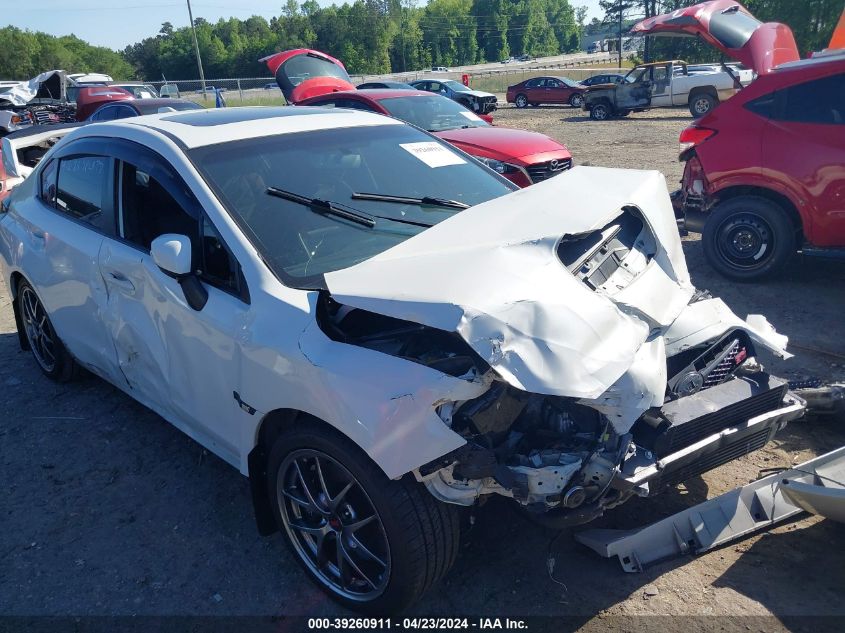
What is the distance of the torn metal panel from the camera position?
2650 millimetres

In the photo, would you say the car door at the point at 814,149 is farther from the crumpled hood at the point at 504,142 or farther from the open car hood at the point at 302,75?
the open car hood at the point at 302,75

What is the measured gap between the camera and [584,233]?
2705 mm

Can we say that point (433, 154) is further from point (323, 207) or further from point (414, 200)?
point (323, 207)

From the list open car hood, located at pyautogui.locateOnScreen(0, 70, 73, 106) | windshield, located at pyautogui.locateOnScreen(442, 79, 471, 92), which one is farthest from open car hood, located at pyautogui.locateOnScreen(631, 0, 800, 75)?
windshield, located at pyautogui.locateOnScreen(442, 79, 471, 92)

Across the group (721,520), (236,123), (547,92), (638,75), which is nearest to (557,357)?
(721,520)

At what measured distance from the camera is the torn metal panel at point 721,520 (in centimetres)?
265

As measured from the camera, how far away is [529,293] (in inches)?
90.8

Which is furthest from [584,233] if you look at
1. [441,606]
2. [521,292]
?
[441,606]

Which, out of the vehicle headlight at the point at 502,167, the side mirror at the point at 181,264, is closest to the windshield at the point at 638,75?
the vehicle headlight at the point at 502,167

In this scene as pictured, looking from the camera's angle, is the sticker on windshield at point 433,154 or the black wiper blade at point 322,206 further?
the sticker on windshield at point 433,154

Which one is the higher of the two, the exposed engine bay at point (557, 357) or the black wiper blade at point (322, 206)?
the black wiper blade at point (322, 206)

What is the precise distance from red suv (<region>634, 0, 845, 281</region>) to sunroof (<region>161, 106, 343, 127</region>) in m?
3.78

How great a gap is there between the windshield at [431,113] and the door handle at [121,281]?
617 centimetres

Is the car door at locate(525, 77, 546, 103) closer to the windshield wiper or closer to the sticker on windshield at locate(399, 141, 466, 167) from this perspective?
the sticker on windshield at locate(399, 141, 466, 167)
